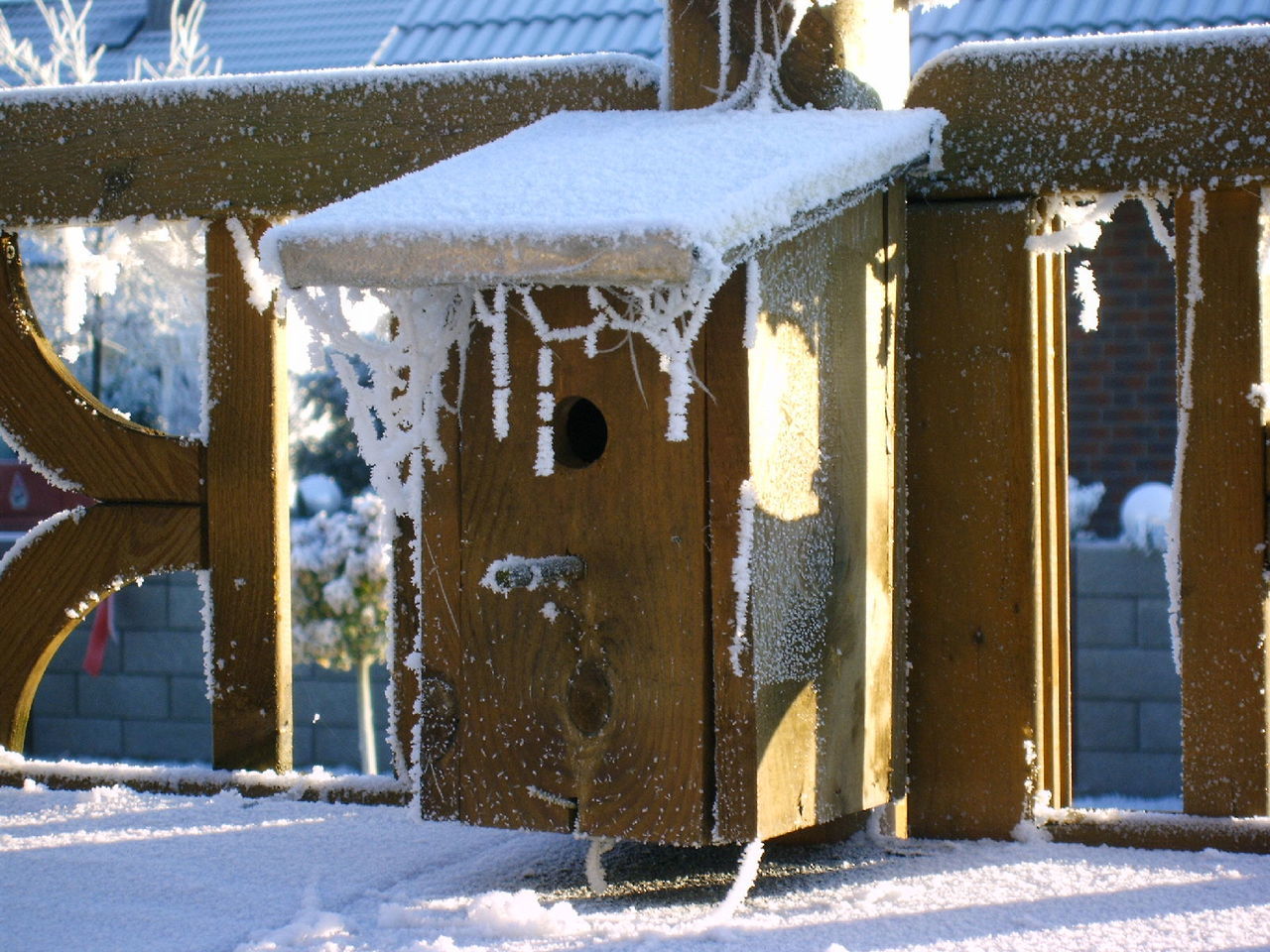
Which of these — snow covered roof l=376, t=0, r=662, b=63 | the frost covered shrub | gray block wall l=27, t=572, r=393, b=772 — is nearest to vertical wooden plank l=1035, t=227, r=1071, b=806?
the frost covered shrub

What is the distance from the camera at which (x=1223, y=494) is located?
1679mm

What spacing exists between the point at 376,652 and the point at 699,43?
4.40m

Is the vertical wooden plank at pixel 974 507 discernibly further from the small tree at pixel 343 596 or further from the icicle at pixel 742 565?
the small tree at pixel 343 596

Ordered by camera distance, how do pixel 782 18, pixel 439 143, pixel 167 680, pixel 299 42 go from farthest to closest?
pixel 299 42 → pixel 167 680 → pixel 439 143 → pixel 782 18

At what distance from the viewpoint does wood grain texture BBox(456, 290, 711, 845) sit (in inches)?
57.6

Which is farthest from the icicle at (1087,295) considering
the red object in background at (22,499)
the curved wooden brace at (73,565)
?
the red object in background at (22,499)

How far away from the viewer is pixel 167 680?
6512 millimetres

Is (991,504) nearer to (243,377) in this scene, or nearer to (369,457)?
(369,457)

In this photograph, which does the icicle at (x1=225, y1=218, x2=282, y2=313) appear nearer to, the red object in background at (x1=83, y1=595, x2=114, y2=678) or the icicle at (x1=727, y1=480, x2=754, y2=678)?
the icicle at (x1=727, y1=480, x2=754, y2=678)

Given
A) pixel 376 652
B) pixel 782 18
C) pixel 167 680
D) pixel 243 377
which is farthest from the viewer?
pixel 167 680

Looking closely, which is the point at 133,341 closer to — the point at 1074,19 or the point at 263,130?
the point at 1074,19

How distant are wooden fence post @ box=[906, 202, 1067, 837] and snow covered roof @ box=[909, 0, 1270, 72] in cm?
503

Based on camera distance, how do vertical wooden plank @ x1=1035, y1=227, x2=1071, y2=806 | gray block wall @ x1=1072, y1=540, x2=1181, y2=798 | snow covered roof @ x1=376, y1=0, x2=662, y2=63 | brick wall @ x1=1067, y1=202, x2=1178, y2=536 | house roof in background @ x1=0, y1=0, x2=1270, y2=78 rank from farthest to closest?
1. snow covered roof @ x1=376, y1=0, x2=662, y2=63
2. brick wall @ x1=1067, y1=202, x2=1178, y2=536
3. house roof in background @ x1=0, y1=0, x2=1270, y2=78
4. gray block wall @ x1=1072, y1=540, x2=1181, y2=798
5. vertical wooden plank @ x1=1035, y1=227, x2=1071, y2=806

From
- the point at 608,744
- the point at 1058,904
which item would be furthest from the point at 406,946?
the point at 1058,904
